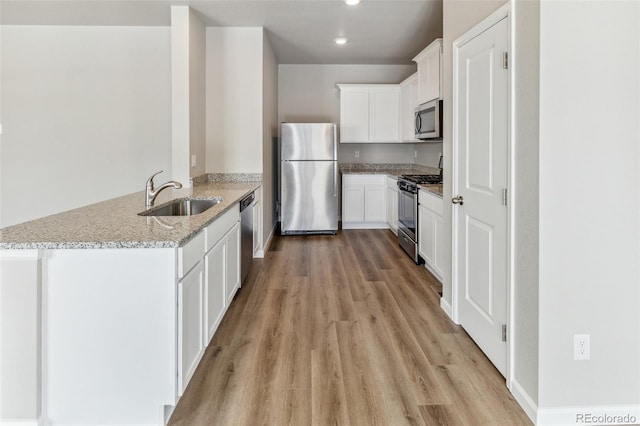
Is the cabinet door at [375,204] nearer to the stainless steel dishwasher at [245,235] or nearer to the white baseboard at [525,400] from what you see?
the stainless steel dishwasher at [245,235]

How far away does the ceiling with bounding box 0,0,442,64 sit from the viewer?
13.0ft

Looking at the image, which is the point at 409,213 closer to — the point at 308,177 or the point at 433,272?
the point at 433,272

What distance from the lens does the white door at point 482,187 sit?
7.02ft

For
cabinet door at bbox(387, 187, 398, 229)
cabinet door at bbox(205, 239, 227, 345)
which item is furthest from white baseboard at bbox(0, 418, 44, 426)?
Result: cabinet door at bbox(387, 187, 398, 229)

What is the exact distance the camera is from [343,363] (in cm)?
235

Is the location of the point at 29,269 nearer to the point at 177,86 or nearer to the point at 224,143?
the point at 177,86

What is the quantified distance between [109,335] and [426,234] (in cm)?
313

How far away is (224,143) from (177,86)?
89 cm

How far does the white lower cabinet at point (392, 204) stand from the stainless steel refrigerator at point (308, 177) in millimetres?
845

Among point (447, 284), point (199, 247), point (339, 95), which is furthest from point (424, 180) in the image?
point (199, 247)

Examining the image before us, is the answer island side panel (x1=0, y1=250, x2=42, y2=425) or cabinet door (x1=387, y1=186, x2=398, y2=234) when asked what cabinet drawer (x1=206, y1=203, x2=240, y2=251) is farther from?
cabinet door (x1=387, y1=186, x2=398, y2=234)

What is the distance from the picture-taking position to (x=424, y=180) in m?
4.75

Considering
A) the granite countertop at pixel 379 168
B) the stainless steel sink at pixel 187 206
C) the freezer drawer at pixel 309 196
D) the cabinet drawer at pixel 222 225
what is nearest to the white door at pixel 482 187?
the cabinet drawer at pixel 222 225

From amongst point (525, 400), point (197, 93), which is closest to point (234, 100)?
point (197, 93)
